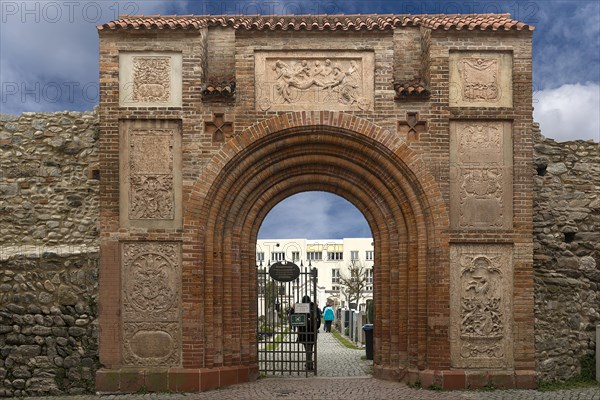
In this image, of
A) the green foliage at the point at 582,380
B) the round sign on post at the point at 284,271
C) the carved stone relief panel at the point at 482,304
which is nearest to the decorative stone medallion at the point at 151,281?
the round sign on post at the point at 284,271

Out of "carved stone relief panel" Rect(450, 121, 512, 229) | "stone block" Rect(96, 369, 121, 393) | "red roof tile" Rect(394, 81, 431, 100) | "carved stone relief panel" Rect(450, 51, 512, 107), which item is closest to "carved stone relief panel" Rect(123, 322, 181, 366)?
"stone block" Rect(96, 369, 121, 393)

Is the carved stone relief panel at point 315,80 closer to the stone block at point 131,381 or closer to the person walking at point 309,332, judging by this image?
the person walking at point 309,332

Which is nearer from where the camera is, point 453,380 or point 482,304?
point 453,380

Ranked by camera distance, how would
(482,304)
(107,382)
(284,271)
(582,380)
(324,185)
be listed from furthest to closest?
(284,271)
(324,185)
(582,380)
(482,304)
(107,382)

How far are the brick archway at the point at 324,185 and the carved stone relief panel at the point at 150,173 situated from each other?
372 millimetres

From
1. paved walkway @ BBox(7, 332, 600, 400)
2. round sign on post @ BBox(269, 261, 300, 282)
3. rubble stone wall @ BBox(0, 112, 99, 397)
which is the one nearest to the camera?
paved walkway @ BBox(7, 332, 600, 400)

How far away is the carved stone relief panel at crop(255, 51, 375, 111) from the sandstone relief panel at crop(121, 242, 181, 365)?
3.09 meters

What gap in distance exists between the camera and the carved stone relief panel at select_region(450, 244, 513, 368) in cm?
1009

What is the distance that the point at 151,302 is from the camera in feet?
33.1

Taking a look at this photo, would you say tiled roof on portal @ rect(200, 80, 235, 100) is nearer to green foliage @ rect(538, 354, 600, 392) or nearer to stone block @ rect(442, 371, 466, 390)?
stone block @ rect(442, 371, 466, 390)

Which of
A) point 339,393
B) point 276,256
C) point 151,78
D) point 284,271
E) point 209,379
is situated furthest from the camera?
point 276,256

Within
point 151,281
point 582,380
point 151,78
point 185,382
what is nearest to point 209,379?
point 185,382

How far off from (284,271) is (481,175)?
4058 millimetres

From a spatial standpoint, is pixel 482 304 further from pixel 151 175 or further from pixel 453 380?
pixel 151 175
